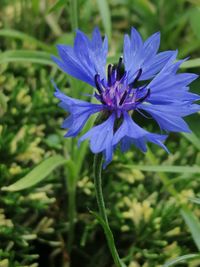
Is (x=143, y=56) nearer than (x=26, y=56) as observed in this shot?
Yes

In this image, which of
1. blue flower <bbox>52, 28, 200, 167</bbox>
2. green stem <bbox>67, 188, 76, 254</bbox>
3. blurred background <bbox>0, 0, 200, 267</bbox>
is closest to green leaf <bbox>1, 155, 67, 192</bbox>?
blurred background <bbox>0, 0, 200, 267</bbox>

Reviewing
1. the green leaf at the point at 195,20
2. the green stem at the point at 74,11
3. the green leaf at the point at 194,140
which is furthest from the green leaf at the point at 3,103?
the green leaf at the point at 195,20

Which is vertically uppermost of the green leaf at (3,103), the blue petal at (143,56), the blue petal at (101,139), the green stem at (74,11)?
the green stem at (74,11)

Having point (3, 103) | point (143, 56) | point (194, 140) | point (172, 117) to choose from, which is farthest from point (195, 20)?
point (172, 117)

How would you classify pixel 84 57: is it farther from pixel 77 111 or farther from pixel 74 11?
pixel 74 11

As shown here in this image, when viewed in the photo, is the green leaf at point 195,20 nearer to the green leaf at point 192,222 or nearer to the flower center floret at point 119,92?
the green leaf at point 192,222

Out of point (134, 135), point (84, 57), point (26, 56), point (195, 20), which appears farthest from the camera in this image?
point (195, 20)

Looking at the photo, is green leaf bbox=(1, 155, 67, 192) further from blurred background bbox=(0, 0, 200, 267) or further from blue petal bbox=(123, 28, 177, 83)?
blue petal bbox=(123, 28, 177, 83)
